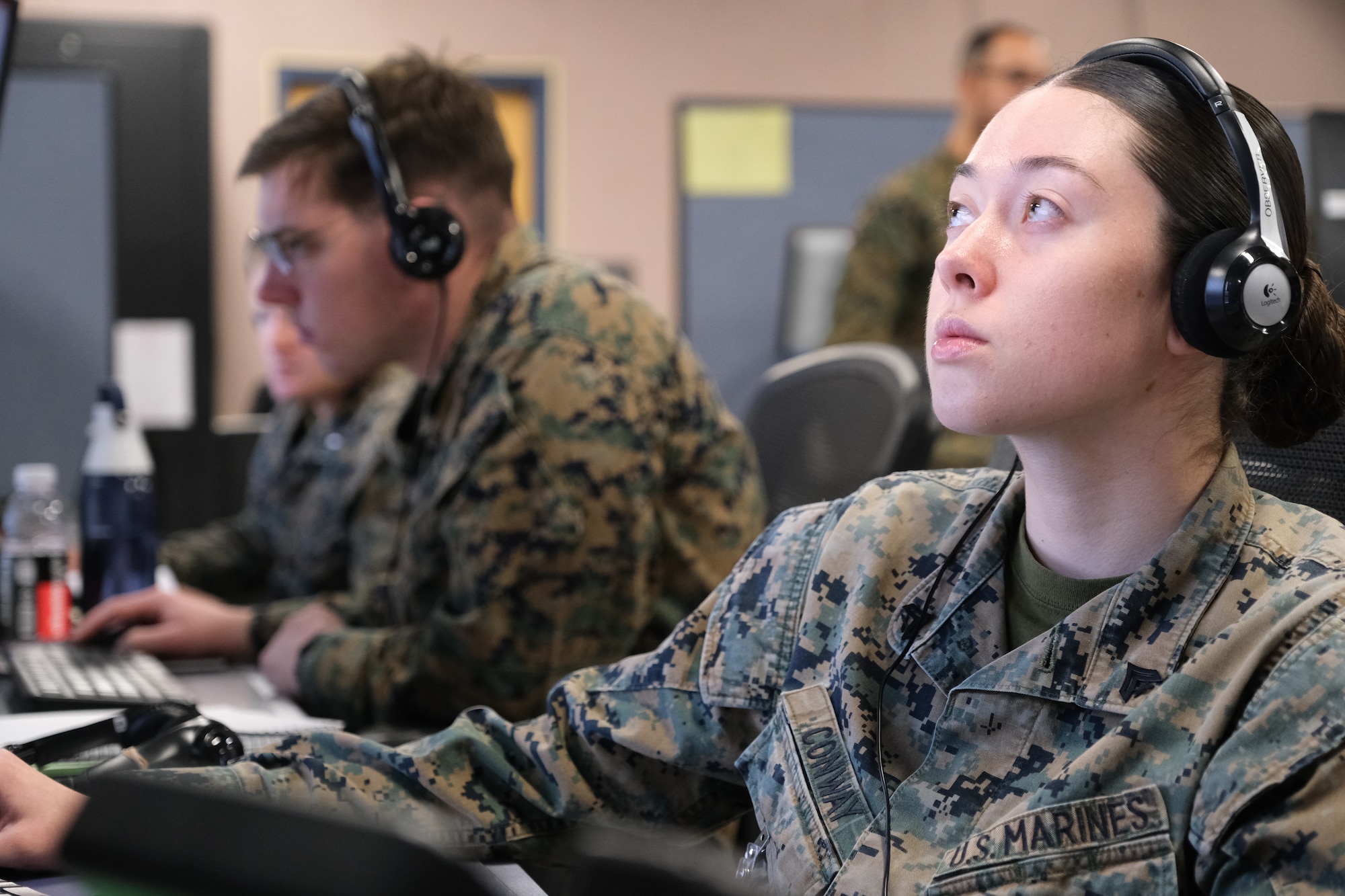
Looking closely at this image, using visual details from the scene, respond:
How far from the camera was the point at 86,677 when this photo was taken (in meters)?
1.19

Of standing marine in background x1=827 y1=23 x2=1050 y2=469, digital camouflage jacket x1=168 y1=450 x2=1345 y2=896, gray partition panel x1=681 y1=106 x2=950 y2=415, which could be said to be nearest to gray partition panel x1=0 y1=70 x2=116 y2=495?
digital camouflage jacket x1=168 y1=450 x2=1345 y2=896

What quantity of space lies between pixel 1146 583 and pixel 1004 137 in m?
0.26

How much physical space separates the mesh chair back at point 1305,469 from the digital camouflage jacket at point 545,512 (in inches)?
24.2

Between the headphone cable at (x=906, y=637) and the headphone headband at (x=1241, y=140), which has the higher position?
the headphone headband at (x=1241, y=140)

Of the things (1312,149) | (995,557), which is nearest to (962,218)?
(995,557)

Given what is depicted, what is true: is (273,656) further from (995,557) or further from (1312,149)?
(1312,149)

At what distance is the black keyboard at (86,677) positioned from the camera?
1.09 m

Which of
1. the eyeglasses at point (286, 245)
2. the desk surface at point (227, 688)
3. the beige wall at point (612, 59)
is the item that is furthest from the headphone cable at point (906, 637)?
the beige wall at point (612, 59)

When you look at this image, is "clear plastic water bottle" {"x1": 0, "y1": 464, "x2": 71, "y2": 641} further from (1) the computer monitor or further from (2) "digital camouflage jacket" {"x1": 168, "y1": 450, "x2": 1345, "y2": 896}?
(2) "digital camouflage jacket" {"x1": 168, "y1": 450, "x2": 1345, "y2": 896}

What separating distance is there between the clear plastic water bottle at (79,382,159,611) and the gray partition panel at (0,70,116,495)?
442 millimetres

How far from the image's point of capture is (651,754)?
2.64 feet

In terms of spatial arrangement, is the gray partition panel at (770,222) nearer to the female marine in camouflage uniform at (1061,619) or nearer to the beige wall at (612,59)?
the beige wall at (612,59)

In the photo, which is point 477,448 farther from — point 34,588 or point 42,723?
point 34,588

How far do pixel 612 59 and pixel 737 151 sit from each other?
1.36 feet
